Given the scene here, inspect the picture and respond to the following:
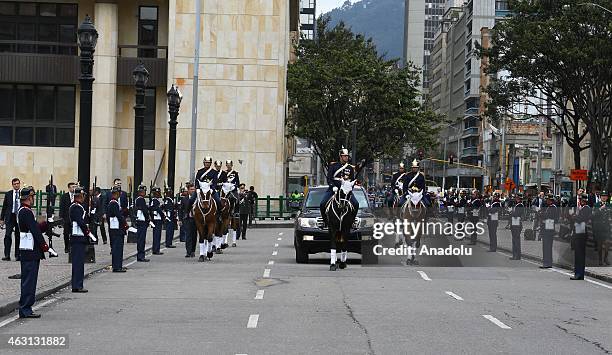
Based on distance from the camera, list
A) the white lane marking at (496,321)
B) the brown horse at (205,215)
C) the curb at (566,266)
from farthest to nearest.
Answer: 1. the brown horse at (205,215)
2. the curb at (566,266)
3. the white lane marking at (496,321)

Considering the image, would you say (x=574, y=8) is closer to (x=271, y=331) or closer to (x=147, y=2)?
(x=147, y=2)

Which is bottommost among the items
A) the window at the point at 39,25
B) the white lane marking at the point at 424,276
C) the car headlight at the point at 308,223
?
the white lane marking at the point at 424,276

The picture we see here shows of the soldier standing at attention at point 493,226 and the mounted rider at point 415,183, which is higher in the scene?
the mounted rider at point 415,183

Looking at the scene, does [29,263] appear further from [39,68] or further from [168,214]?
[39,68]

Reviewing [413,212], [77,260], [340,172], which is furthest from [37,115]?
[77,260]

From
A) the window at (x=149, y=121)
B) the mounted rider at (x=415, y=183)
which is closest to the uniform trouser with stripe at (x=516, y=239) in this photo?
the mounted rider at (x=415, y=183)

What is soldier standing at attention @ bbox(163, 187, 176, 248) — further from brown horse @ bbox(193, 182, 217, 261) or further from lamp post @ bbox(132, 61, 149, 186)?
brown horse @ bbox(193, 182, 217, 261)

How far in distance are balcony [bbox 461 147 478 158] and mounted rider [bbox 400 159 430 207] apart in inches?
4733

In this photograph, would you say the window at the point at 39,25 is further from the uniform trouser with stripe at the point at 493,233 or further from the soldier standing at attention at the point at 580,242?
the soldier standing at attention at the point at 580,242

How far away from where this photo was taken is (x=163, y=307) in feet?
55.4

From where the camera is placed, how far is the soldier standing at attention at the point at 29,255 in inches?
596

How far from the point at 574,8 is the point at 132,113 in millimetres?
28697

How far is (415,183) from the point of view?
2697 cm

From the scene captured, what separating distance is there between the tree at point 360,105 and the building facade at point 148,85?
4940mm
